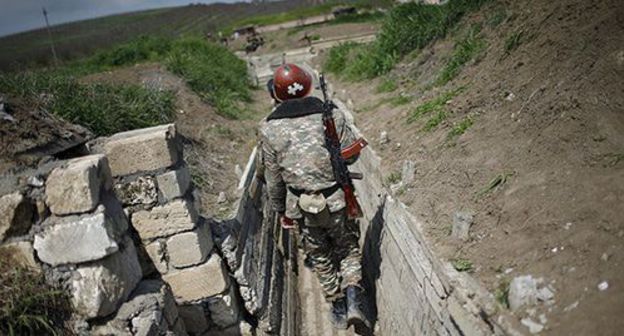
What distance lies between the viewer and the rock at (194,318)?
3332 millimetres

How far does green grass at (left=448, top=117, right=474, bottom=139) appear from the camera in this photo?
15.9 ft

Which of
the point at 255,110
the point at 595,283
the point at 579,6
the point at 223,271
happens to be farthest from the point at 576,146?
the point at 255,110

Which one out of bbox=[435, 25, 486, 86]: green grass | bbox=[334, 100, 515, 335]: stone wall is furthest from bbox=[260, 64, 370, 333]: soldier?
bbox=[435, 25, 486, 86]: green grass

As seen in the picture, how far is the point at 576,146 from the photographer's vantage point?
10.6 feet

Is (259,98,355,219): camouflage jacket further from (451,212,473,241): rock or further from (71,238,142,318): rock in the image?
(71,238,142,318): rock

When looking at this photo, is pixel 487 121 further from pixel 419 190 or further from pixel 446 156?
pixel 419 190

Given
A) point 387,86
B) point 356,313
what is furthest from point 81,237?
point 387,86

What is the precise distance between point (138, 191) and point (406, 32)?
28.1 ft

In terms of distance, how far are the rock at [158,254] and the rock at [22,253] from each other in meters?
0.83

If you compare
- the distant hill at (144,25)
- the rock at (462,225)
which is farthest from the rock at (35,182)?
the distant hill at (144,25)

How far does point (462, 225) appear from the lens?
322 centimetres

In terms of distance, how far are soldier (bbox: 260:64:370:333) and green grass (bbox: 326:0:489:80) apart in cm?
555

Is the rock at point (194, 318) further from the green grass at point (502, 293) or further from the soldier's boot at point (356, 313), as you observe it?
the green grass at point (502, 293)

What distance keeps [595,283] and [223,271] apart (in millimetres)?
2573
